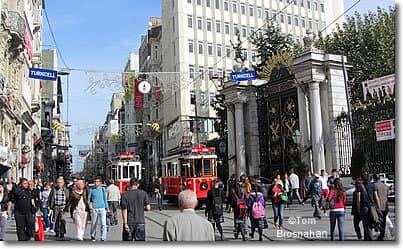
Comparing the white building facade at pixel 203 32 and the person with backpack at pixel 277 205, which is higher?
the white building facade at pixel 203 32

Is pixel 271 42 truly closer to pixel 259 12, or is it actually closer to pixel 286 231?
pixel 259 12

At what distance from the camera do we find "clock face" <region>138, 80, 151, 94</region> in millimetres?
19547

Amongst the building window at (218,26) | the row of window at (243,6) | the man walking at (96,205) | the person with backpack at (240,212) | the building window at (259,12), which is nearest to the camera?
the person with backpack at (240,212)

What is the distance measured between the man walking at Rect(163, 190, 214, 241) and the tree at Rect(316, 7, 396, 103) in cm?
2256

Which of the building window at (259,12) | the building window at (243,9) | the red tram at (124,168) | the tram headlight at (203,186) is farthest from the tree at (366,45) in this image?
the red tram at (124,168)

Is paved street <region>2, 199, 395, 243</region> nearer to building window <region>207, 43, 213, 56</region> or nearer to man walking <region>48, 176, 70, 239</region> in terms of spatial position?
man walking <region>48, 176, 70, 239</region>

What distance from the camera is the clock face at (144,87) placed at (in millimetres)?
19547

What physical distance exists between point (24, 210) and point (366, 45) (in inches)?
899

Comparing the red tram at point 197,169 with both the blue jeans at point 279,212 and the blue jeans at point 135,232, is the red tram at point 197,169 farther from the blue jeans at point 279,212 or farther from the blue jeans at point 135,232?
the blue jeans at point 135,232

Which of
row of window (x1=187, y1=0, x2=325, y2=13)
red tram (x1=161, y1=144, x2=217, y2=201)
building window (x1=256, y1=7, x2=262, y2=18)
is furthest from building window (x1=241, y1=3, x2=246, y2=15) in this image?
red tram (x1=161, y1=144, x2=217, y2=201)

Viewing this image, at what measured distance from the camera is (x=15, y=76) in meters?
26.6

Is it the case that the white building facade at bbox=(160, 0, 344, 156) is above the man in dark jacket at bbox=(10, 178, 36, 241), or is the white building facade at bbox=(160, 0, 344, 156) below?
above

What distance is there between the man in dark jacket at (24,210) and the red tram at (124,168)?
1878cm

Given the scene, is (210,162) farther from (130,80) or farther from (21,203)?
(21,203)
